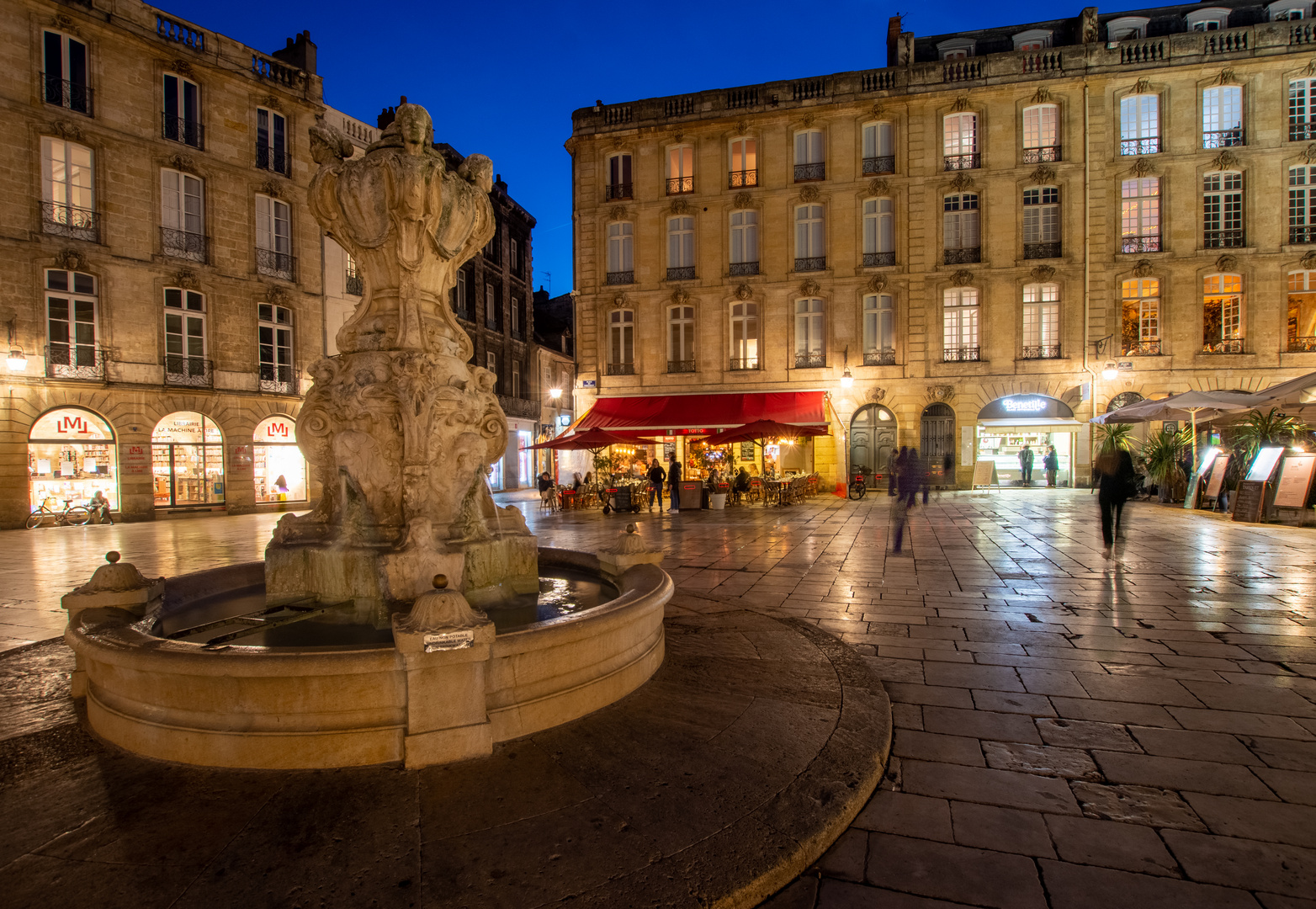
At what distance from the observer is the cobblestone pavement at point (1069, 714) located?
2162 mm

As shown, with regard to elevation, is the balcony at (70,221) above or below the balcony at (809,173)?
below

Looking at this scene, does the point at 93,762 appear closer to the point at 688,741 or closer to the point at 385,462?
the point at 385,462

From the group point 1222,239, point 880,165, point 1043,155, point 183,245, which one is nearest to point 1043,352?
point 1222,239

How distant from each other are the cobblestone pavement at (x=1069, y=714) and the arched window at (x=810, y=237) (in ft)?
49.4

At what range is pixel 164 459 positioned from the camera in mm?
18141

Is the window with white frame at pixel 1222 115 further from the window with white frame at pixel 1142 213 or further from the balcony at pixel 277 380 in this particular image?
the balcony at pixel 277 380

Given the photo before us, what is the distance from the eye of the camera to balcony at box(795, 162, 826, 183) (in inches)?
868

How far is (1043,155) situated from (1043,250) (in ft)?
10.1

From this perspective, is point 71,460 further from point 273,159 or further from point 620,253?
point 620,253

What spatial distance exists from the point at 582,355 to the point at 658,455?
179 inches

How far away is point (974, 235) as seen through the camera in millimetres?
21453

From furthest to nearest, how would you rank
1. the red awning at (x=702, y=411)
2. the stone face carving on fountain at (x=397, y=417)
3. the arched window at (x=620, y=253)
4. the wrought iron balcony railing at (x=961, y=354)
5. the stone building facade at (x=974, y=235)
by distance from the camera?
the arched window at (x=620, y=253) → the wrought iron balcony railing at (x=961, y=354) → the red awning at (x=702, y=411) → the stone building facade at (x=974, y=235) → the stone face carving on fountain at (x=397, y=417)

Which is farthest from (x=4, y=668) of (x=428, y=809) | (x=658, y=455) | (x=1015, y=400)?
(x=1015, y=400)

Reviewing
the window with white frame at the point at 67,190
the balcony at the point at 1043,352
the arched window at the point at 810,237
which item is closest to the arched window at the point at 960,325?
the balcony at the point at 1043,352
